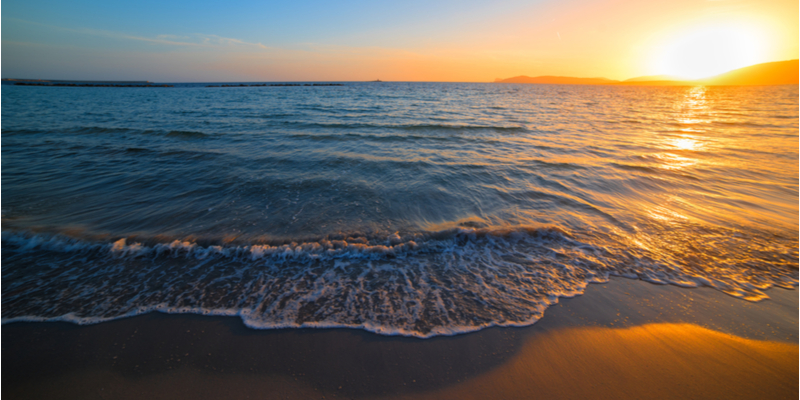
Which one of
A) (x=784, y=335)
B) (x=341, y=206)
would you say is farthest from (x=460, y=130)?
(x=784, y=335)

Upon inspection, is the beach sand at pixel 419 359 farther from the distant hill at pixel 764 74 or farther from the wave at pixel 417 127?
the distant hill at pixel 764 74

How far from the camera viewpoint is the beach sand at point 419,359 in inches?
98.0

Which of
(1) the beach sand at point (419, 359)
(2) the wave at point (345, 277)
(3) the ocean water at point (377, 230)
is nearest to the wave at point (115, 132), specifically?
(3) the ocean water at point (377, 230)

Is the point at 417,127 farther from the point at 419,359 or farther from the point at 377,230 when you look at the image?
the point at 419,359

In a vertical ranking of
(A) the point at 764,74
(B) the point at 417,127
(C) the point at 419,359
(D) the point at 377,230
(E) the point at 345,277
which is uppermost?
(A) the point at 764,74

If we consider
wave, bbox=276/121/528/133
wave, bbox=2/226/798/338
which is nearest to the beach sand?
wave, bbox=2/226/798/338

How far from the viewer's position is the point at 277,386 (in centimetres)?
251

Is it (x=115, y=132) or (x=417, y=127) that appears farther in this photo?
(x=417, y=127)

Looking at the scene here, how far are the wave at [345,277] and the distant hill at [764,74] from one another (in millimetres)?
237907

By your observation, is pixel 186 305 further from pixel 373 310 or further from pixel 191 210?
pixel 191 210

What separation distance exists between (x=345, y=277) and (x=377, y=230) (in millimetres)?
1460

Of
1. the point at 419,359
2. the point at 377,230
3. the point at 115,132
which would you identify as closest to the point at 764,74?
the point at 377,230

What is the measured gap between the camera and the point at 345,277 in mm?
4090

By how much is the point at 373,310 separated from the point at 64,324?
3520mm
